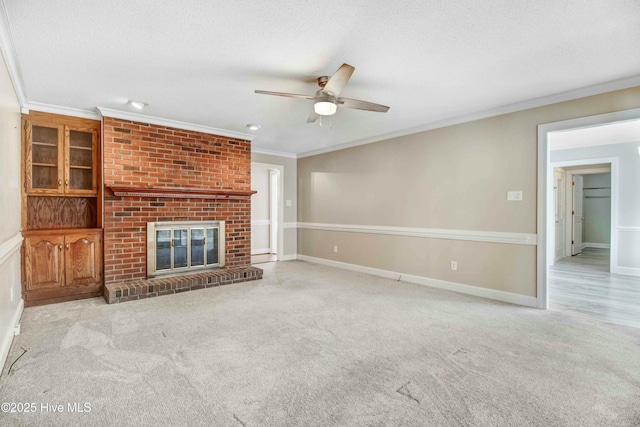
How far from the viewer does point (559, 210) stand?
278 inches

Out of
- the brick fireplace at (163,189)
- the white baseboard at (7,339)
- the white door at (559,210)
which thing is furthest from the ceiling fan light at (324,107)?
the white door at (559,210)

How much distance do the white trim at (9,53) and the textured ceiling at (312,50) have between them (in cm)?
3

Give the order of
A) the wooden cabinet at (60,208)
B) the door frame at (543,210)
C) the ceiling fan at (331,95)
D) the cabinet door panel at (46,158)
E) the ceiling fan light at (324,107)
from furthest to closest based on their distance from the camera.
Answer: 1. the cabinet door panel at (46,158)
2. the wooden cabinet at (60,208)
3. the door frame at (543,210)
4. the ceiling fan light at (324,107)
5. the ceiling fan at (331,95)

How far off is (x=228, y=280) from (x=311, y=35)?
3482mm

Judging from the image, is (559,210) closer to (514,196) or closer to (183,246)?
Answer: (514,196)

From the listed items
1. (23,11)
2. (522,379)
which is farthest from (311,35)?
(522,379)

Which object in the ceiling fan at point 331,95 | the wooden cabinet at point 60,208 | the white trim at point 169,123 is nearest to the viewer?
the ceiling fan at point 331,95

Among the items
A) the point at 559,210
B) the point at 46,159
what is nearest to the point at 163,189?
the point at 46,159

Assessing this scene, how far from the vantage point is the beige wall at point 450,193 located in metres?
3.66

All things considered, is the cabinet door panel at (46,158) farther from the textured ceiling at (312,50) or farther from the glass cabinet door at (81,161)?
the textured ceiling at (312,50)

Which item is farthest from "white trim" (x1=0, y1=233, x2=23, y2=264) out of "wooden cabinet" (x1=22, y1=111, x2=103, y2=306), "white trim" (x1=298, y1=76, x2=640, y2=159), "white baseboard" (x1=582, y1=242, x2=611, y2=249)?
"white baseboard" (x1=582, y1=242, x2=611, y2=249)

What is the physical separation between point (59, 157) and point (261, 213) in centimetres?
423

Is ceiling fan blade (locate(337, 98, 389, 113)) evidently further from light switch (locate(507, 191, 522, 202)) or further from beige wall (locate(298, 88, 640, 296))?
light switch (locate(507, 191, 522, 202))

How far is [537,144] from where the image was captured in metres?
3.58
